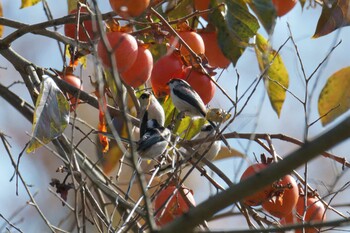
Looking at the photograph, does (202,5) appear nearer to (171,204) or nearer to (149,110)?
(149,110)

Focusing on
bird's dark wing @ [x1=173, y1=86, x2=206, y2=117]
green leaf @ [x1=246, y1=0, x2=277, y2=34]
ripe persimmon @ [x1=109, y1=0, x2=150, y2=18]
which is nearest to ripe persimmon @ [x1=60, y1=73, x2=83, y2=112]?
bird's dark wing @ [x1=173, y1=86, x2=206, y2=117]

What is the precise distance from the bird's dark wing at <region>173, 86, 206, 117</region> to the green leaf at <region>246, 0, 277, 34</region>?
12.8 inches

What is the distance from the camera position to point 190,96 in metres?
1.68

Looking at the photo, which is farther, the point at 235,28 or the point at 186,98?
the point at 186,98

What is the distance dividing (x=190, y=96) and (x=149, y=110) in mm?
128

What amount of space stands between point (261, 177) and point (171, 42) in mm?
841

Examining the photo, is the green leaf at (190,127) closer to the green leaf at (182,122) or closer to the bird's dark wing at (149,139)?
the green leaf at (182,122)

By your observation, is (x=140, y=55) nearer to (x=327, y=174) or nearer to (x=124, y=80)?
(x=124, y=80)

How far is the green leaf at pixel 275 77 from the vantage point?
1.77 m

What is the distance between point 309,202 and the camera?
6.00 feet

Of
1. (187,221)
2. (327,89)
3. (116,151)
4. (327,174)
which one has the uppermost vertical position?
(327,174)

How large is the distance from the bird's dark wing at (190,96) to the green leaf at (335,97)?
28 cm

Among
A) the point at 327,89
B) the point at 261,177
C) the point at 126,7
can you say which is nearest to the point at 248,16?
the point at 126,7

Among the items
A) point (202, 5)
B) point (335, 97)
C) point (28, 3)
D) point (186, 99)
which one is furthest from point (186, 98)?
point (28, 3)
